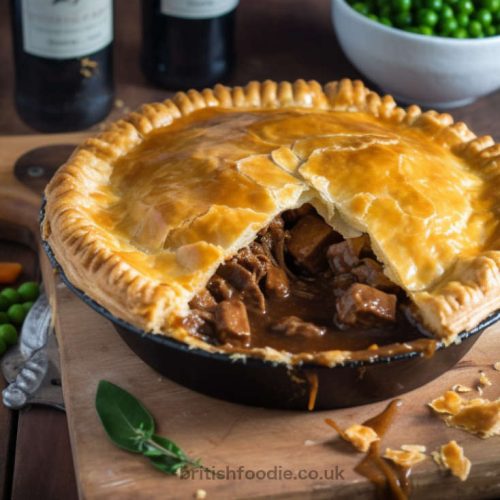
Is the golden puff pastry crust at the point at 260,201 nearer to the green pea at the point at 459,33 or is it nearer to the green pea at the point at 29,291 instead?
the green pea at the point at 29,291

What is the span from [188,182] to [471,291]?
3.34 ft

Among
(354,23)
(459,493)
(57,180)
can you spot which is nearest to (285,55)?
(354,23)

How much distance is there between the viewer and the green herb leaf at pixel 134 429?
2.90 meters

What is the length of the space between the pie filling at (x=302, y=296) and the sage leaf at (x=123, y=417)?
30cm

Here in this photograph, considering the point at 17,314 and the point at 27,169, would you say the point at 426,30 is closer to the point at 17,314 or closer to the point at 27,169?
the point at 27,169

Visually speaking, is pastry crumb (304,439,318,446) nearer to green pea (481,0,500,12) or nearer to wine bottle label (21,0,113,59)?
wine bottle label (21,0,113,59)

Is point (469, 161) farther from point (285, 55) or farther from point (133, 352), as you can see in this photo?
point (285, 55)

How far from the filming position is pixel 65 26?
462cm

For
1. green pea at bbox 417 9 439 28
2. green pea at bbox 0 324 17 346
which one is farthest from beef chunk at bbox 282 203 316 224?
green pea at bbox 417 9 439 28

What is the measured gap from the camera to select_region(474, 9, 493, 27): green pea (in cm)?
494

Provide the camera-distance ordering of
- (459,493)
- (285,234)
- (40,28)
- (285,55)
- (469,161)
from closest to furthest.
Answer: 1. (459,493)
2. (285,234)
3. (469,161)
4. (40,28)
5. (285,55)

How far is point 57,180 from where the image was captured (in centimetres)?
352

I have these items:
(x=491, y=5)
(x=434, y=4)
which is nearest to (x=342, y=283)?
(x=434, y=4)

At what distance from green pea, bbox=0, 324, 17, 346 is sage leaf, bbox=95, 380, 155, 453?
62cm
